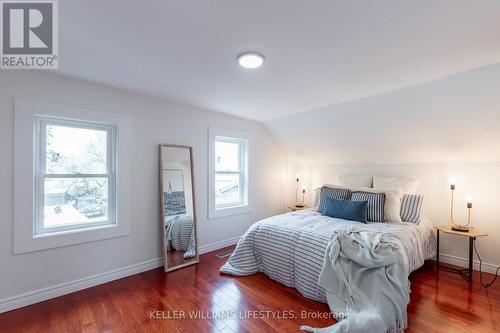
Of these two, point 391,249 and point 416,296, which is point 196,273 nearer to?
point 391,249

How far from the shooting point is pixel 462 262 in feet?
9.70

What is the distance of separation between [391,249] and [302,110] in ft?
7.23

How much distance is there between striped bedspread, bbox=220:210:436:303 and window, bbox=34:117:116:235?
165 cm

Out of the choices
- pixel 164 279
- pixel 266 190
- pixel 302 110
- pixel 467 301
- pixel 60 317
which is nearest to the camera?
pixel 60 317

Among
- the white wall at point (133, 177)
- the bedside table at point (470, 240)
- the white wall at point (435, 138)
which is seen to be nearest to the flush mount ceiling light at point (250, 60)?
the white wall at point (133, 177)

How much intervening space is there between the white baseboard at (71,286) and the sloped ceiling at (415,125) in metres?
2.99

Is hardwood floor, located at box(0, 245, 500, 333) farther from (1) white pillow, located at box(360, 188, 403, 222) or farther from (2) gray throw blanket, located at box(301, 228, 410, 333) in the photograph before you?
(1) white pillow, located at box(360, 188, 403, 222)

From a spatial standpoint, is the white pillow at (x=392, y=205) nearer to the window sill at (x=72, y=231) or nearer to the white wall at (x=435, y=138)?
the white wall at (x=435, y=138)

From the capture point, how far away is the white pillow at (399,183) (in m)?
3.30

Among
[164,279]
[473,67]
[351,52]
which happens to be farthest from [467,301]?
[164,279]

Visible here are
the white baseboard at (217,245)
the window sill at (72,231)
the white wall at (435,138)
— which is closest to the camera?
the window sill at (72,231)

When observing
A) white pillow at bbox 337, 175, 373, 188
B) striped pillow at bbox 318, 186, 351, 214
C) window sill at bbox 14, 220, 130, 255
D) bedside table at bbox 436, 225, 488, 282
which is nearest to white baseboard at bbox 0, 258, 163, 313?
window sill at bbox 14, 220, 130, 255

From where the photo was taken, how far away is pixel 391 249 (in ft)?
6.59

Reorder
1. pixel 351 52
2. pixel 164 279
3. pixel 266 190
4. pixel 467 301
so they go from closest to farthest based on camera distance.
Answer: pixel 351 52, pixel 467 301, pixel 164 279, pixel 266 190
